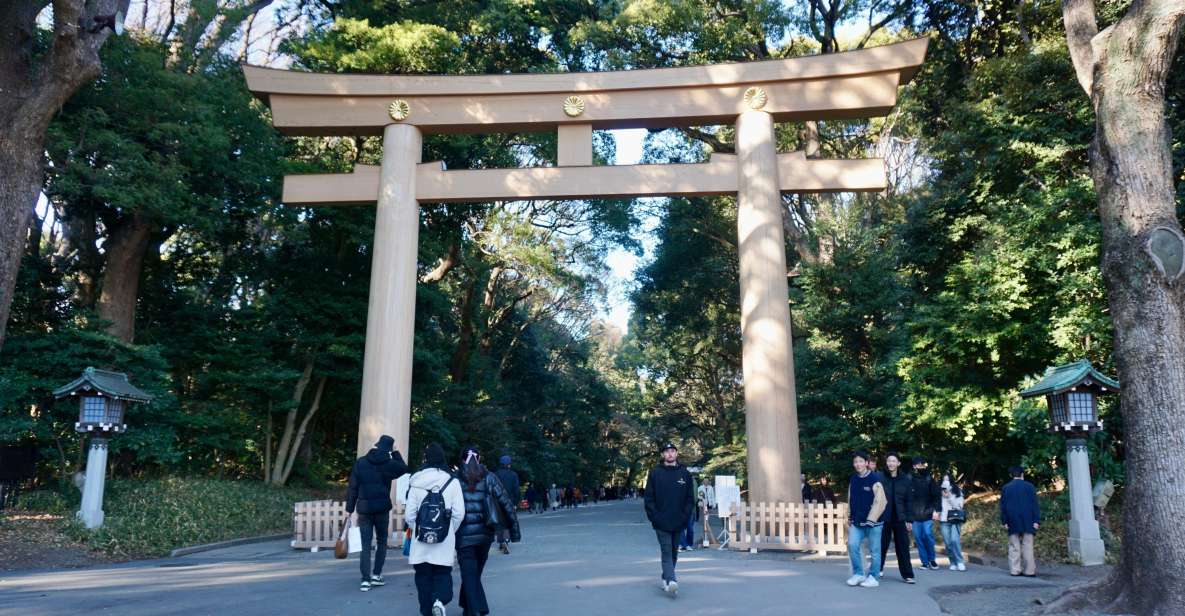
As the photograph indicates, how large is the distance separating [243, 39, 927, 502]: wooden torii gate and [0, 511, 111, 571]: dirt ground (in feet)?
15.2

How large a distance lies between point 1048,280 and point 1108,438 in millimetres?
3063

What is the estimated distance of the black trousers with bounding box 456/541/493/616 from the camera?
6293mm

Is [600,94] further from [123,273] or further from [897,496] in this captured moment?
[123,273]

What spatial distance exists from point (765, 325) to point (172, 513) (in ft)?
37.0

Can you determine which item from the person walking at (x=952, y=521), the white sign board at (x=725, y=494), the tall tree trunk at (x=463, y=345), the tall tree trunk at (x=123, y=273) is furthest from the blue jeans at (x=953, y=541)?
the tall tree trunk at (x=463, y=345)

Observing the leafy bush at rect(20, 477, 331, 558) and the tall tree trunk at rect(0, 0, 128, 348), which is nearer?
the tall tree trunk at rect(0, 0, 128, 348)

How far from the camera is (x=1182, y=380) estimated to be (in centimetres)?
712

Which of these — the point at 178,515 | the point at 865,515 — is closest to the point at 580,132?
the point at 865,515

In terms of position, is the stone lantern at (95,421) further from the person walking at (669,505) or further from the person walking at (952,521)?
the person walking at (952,521)

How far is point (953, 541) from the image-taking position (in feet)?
35.7

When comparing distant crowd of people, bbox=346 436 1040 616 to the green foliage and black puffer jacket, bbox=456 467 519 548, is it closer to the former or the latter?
black puffer jacket, bbox=456 467 519 548

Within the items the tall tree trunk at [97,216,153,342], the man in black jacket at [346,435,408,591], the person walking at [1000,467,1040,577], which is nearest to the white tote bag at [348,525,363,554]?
the man in black jacket at [346,435,408,591]

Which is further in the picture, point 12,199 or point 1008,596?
point 12,199

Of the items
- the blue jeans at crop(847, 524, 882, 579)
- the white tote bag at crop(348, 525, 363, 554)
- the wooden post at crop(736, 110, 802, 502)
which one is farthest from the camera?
the wooden post at crop(736, 110, 802, 502)
